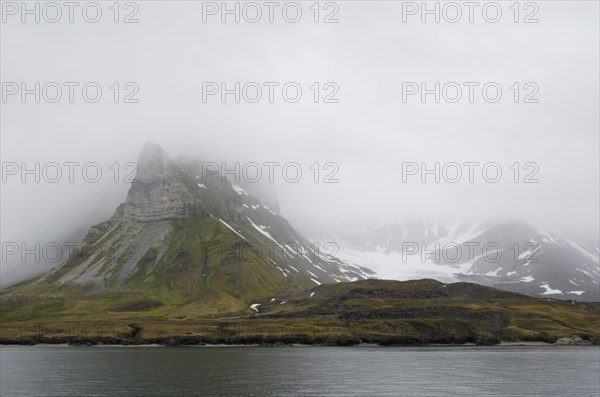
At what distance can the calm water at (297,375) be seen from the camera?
79.5 meters

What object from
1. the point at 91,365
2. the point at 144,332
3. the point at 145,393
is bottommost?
the point at 144,332

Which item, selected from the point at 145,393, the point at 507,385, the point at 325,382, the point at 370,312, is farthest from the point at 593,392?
the point at 370,312

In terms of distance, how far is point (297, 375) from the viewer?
95.2 metres

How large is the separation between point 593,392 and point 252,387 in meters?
51.1

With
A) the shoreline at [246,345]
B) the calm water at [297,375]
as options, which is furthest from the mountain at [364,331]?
the calm water at [297,375]

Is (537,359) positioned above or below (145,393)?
below

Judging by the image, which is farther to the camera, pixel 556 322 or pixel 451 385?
pixel 556 322

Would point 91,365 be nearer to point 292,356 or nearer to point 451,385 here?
point 292,356

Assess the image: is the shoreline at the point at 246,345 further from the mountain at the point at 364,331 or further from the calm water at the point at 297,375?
the calm water at the point at 297,375

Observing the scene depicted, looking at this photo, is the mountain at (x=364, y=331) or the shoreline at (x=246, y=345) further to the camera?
the mountain at (x=364, y=331)

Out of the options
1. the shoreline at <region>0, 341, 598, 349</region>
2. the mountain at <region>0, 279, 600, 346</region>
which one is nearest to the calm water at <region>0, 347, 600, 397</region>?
the shoreline at <region>0, 341, 598, 349</region>

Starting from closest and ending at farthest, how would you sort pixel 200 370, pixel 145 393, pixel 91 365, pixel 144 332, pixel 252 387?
1. pixel 145 393
2. pixel 252 387
3. pixel 200 370
4. pixel 91 365
5. pixel 144 332

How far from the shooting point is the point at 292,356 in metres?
134

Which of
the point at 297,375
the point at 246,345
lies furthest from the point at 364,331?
the point at 297,375
